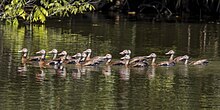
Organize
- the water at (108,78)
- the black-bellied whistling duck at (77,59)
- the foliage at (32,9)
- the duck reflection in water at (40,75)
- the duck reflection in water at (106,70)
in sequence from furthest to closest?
the black-bellied whistling duck at (77,59) < the duck reflection in water at (106,70) < the duck reflection in water at (40,75) < the water at (108,78) < the foliage at (32,9)

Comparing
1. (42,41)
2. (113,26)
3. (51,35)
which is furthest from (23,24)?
(42,41)

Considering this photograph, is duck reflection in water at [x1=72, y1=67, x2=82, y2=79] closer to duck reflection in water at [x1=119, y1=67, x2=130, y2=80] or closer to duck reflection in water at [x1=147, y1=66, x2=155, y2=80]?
duck reflection in water at [x1=119, y1=67, x2=130, y2=80]

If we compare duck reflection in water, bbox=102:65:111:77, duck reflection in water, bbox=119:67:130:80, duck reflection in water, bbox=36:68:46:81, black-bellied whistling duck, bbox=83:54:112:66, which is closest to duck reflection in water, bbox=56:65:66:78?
duck reflection in water, bbox=36:68:46:81

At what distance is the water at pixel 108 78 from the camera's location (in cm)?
1380

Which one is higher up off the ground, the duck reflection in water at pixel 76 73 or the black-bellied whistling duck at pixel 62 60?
the black-bellied whistling duck at pixel 62 60

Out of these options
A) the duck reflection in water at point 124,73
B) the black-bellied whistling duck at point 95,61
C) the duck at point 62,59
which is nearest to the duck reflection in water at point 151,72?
the duck reflection in water at point 124,73

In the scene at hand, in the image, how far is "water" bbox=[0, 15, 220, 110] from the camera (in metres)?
13.8

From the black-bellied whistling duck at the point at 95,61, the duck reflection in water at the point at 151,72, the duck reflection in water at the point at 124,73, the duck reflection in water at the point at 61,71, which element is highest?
the black-bellied whistling duck at the point at 95,61

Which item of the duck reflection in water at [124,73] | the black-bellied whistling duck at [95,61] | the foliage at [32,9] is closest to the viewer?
the foliage at [32,9]

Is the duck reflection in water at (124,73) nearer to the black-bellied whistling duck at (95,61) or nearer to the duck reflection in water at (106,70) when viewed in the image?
the duck reflection in water at (106,70)

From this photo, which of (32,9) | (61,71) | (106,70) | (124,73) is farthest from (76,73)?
(32,9)

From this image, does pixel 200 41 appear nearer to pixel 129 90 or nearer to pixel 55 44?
pixel 55 44

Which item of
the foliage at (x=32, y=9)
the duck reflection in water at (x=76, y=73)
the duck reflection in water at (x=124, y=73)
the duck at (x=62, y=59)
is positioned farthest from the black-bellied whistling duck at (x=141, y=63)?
the foliage at (x=32, y=9)

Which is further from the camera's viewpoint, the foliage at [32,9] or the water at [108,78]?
the water at [108,78]
